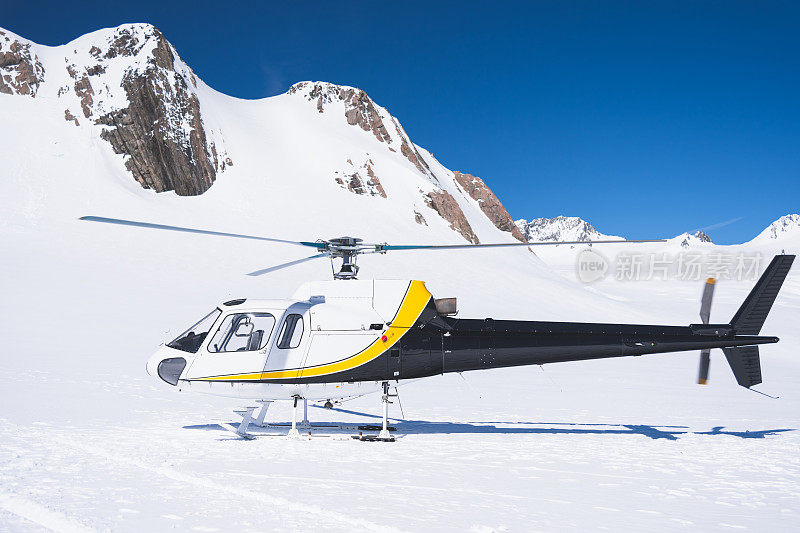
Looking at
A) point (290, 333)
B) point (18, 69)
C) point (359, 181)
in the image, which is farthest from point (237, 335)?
point (18, 69)

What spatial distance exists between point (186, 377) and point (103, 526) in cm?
471

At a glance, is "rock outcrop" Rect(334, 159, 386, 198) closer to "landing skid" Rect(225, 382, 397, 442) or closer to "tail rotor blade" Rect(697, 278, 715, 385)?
"landing skid" Rect(225, 382, 397, 442)

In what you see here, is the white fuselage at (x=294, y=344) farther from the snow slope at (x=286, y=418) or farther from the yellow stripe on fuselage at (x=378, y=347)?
the snow slope at (x=286, y=418)

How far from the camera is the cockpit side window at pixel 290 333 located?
998 centimetres

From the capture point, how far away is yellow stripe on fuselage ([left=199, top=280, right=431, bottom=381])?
388 inches

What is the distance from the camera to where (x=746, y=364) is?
33.6 feet

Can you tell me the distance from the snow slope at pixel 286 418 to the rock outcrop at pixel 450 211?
2014cm

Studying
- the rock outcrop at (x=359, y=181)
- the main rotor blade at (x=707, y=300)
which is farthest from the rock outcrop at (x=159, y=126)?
the main rotor blade at (x=707, y=300)

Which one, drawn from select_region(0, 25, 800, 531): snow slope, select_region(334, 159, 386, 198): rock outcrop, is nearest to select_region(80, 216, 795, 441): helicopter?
select_region(0, 25, 800, 531): snow slope

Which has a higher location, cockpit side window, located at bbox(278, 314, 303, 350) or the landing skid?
cockpit side window, located at bbox(278, 314, 303, 350)

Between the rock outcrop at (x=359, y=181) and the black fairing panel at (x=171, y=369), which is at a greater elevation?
the rock outcrop at (x=359, y=181)

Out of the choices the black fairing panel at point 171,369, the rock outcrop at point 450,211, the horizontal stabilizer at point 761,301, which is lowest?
the black fairing panel at point 171,369

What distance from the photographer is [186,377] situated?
9859mm

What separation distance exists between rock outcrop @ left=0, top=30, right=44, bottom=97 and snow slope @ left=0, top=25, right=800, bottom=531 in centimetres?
893
